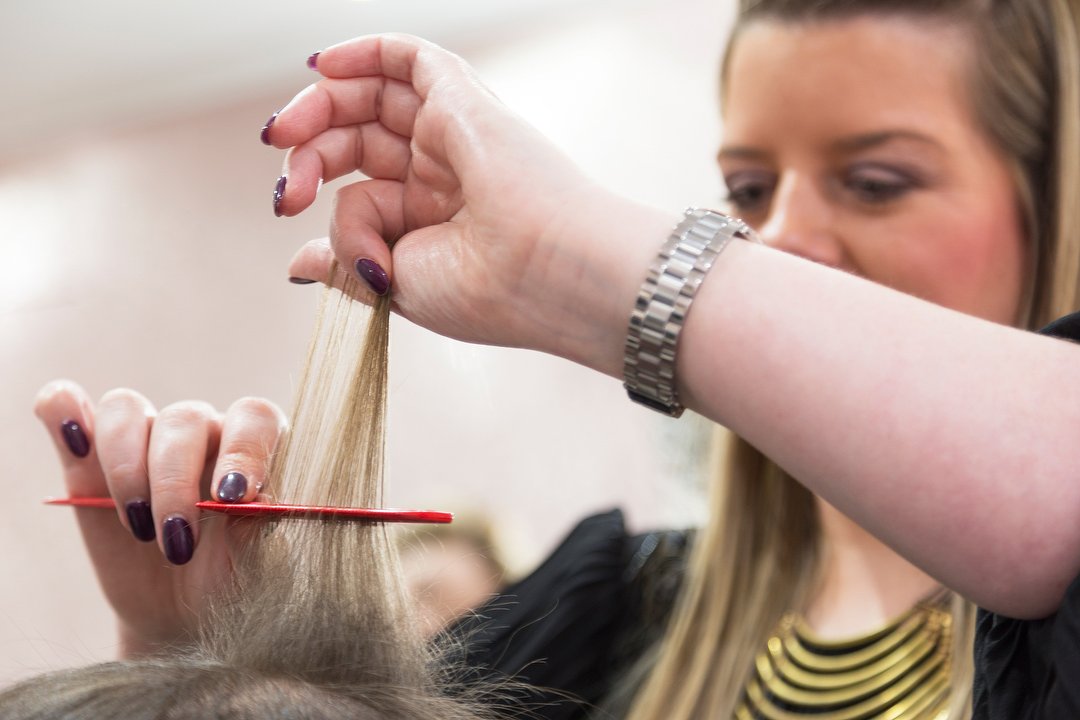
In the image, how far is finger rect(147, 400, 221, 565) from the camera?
0.69 metres

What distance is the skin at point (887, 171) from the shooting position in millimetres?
914

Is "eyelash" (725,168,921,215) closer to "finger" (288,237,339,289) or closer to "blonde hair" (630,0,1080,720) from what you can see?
"blonde hair" (630,0,1080,720)

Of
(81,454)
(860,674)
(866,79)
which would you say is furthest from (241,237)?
(860,674)

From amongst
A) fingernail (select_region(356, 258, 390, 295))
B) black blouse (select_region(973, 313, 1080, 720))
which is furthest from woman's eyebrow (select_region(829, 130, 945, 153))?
fingernail (select_region(356, 258, 390, 295))

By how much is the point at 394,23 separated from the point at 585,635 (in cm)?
116

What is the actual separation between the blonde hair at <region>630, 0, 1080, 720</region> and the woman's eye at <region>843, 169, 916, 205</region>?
0.11m

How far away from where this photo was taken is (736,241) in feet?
1.79

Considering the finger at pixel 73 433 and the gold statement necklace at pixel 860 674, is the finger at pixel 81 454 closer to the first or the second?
the finger at pixel 73 433

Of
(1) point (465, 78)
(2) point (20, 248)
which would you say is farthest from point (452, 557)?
(1) point (465, 78)

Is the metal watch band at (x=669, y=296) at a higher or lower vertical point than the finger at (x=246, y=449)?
higher

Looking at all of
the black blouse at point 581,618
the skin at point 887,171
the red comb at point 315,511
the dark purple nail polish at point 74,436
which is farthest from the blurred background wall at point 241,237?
the red comb at point 315,511

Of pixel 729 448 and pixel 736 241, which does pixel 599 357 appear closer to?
pixel 736 241

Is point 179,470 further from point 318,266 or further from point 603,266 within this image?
point 603,266

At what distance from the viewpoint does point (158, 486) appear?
72cm
